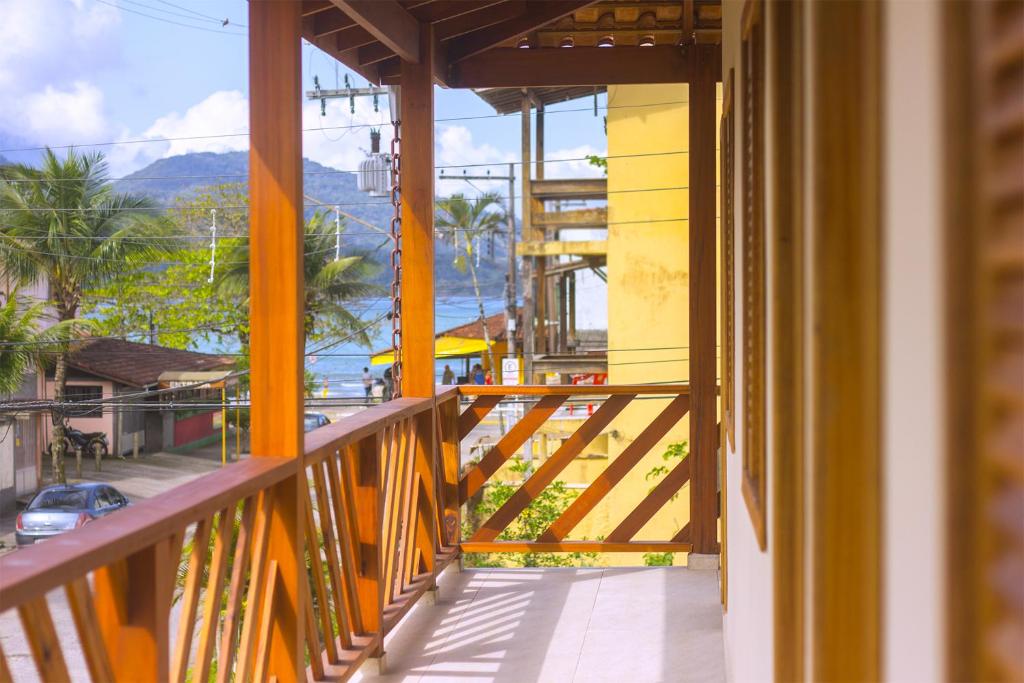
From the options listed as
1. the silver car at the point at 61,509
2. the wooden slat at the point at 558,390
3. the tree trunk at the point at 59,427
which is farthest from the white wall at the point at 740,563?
the tree trunk at the point at 59,427

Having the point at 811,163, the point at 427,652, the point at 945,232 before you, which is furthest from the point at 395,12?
the point at 945,232

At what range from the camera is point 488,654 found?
3.54 meters

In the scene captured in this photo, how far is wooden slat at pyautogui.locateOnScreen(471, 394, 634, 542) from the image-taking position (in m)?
4.72

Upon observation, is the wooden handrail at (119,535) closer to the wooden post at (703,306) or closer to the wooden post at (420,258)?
the wooden post at (420,258)

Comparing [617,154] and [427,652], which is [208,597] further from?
[617,154]

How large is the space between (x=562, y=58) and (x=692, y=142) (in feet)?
2.21

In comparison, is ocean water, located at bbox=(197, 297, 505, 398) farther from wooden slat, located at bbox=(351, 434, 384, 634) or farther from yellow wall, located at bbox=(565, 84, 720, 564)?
wooden slat, located at bbox=(351, 434, 384, 634)

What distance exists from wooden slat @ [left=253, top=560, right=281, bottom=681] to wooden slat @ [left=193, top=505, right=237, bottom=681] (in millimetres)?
262

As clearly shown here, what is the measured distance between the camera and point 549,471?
4.89 metres

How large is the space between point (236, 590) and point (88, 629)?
622 millimetres

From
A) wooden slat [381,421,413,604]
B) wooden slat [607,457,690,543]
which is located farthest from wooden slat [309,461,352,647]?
wooden slat [607,457,690,543]

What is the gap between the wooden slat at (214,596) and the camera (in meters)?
2.16

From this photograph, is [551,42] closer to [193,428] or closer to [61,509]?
[61,509]

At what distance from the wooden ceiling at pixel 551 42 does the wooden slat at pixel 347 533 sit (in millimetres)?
1645
